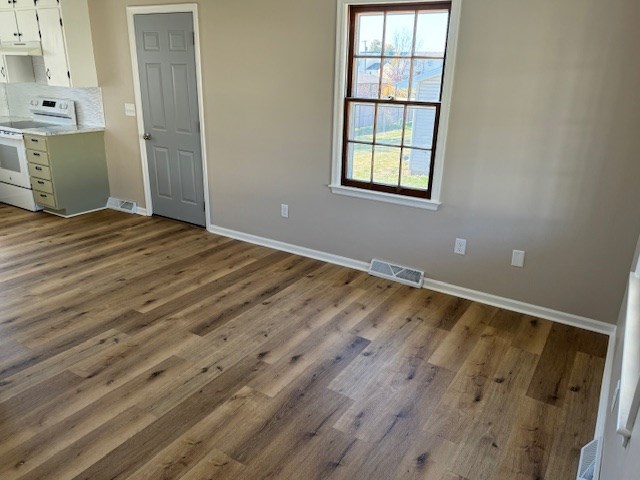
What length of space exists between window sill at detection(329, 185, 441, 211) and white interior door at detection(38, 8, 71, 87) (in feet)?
10.8

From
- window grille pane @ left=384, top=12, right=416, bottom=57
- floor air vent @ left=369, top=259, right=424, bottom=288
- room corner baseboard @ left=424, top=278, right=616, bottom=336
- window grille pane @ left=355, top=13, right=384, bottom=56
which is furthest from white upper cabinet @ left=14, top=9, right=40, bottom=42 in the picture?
room corner baseboard @ left=424, top=278, right=616, bottom=336

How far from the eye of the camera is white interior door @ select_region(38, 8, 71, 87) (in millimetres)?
4922

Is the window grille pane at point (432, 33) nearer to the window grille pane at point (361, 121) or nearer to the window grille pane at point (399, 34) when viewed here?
the window grille pane at point (399, 34)

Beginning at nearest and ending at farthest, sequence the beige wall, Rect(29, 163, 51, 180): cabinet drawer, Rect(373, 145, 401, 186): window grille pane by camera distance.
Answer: the beige wall, Rect(373, 145, 401, 186): window grille pane, Rect(29, 163, 51, 180): cabinet drawer

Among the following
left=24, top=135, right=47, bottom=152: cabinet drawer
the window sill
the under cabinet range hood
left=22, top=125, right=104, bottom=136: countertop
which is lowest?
the window sill

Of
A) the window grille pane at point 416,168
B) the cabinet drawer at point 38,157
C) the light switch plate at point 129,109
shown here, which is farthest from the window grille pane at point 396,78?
the cabinet drawer at point 38,157

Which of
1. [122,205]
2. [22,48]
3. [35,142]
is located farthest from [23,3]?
[122,205]

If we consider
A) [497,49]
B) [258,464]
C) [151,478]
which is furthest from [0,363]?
[497,49]

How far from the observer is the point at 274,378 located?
263 cm

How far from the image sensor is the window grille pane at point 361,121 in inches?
147

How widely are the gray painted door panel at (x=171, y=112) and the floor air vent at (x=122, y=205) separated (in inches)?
13.9

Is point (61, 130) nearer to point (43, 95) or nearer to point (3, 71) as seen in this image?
point (43, 95)

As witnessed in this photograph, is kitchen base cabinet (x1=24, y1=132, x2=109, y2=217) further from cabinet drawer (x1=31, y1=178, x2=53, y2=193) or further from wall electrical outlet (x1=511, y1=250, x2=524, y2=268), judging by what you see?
wall electrical outlet (x1=511, y1=250, x2=524, y2=268)

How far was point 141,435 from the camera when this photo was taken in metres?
2.19
